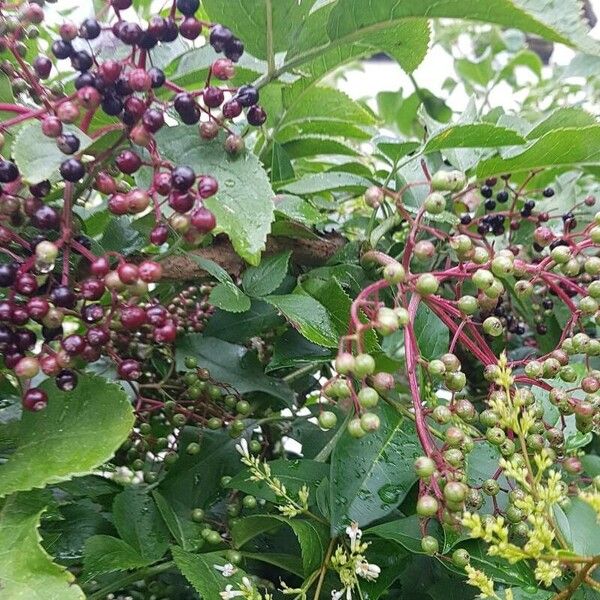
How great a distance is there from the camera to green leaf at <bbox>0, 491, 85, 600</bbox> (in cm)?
37

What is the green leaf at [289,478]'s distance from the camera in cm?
52

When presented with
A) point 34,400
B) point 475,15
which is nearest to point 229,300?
point 34,400

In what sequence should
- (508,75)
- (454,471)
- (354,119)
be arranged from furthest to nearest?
(508,75), (354,119), (454,471)

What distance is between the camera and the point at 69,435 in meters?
0.43

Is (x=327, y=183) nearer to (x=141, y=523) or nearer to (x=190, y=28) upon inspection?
(x=190, y=28)

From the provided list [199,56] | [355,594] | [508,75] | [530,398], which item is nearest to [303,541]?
[355,594]

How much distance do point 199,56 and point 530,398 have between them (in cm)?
36

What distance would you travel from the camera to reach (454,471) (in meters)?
0.41

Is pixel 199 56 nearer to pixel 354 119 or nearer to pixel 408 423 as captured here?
pixel 354 119

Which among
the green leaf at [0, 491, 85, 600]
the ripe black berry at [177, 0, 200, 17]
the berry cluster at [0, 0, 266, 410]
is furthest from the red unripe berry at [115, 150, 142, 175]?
the green leaf at [0, 491, 85, 600]

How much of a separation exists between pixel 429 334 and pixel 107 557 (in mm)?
305

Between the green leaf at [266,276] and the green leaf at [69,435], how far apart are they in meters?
0.16

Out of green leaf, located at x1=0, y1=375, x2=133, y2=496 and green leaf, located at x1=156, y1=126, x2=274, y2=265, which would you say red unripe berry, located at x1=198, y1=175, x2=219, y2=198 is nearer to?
green leaf, located at x1=156, y1=126, x2=274, y2=265

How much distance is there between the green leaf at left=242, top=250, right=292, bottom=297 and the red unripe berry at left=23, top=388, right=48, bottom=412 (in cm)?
19
